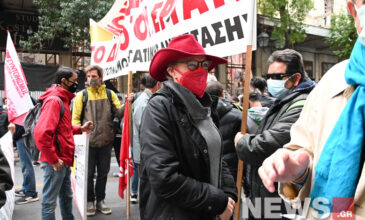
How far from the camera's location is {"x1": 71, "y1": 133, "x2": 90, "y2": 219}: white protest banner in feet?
10.5

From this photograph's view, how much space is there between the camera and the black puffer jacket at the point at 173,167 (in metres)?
1.70

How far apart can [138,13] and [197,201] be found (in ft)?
9.38

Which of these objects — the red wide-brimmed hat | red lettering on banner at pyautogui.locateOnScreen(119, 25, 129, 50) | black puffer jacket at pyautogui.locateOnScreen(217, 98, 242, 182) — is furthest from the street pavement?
the red wide-brimmed hat

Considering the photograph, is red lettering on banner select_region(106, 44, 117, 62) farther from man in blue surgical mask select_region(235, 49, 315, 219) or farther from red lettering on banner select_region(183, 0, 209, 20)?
man in blue surgical mask select_region(235, 49, 315, 219)

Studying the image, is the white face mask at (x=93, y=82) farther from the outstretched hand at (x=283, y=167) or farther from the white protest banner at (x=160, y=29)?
the outstretched hand at (x=283, y=167)

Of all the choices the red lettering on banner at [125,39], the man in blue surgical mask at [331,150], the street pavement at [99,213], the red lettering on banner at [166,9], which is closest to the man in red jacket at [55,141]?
the red lettering on banner at [125,39]

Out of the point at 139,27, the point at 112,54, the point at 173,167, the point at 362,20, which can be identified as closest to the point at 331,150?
the point at 362,20

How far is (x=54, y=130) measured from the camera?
3.16m

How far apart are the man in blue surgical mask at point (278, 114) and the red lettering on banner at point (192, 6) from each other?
2.61 feet

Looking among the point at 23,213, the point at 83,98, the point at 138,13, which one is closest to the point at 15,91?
the point at 83,98

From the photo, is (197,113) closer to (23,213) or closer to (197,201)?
Result: (197,201)

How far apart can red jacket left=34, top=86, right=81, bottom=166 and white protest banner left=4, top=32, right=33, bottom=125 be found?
59.0 inches

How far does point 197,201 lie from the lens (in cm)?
171

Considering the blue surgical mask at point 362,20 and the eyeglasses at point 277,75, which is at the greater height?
the blue surgical mask at point 362,20
